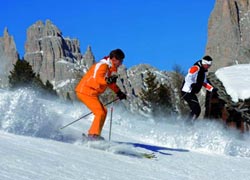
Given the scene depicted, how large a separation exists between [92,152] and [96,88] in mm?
1392

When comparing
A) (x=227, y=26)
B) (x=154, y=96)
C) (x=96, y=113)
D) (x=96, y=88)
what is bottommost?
(x=96, y=113)

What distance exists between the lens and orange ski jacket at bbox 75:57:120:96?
8.01m

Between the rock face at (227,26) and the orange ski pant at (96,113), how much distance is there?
132 m

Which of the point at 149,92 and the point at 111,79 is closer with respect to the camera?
the point at 111,79

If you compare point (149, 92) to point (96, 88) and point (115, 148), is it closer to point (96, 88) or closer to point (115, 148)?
point (96, 88)

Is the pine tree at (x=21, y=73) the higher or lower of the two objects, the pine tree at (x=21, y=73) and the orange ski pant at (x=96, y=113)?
the higher

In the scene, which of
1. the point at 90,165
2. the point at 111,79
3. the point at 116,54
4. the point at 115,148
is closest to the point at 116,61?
the point at 116,54

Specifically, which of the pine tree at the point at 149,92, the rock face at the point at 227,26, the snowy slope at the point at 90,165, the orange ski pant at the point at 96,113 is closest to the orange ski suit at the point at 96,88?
the orange ski pant at the point at 96,113

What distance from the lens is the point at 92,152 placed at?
7.13 meters

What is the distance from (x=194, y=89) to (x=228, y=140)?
1.93m

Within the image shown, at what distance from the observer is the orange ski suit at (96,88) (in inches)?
315

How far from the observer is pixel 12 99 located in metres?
8.18

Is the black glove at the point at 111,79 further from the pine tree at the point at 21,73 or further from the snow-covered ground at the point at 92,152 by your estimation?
the pine tree at the point at 21,73

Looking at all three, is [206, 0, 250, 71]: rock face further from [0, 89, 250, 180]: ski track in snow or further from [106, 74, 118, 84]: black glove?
[106, 74, 118, 84]: black glove
